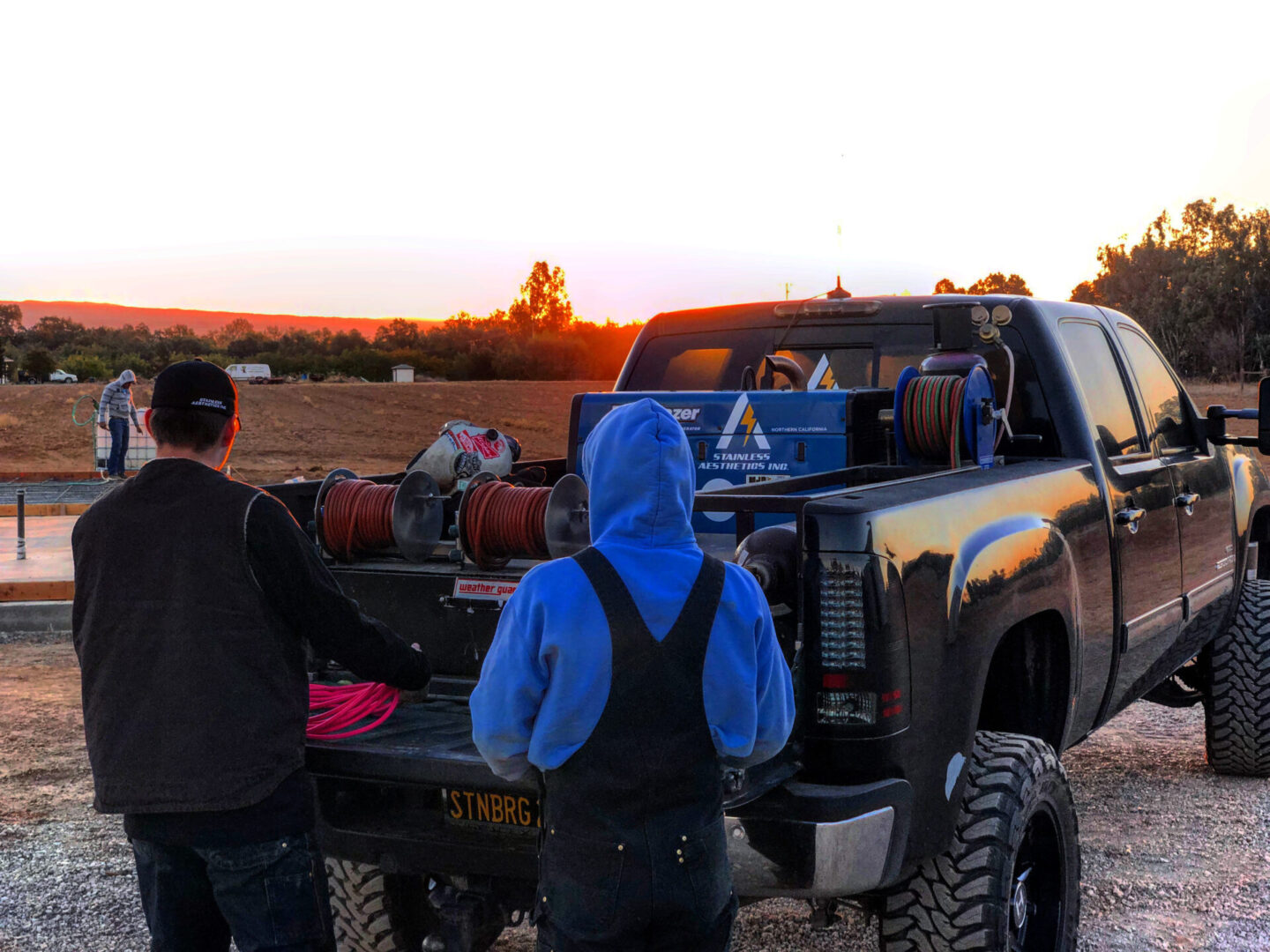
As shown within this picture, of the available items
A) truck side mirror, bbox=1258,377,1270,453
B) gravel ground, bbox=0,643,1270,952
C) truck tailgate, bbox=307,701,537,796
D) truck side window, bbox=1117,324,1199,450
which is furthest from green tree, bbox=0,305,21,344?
truck tailgate, bbox=307,701,537,796

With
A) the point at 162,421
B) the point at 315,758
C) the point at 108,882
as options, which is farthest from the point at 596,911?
the point at 108,882

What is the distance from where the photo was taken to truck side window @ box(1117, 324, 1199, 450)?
5.73 m

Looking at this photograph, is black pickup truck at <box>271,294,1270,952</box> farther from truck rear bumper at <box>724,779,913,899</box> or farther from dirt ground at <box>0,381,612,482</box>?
dirt ground at <box>0,381,612,482</box>

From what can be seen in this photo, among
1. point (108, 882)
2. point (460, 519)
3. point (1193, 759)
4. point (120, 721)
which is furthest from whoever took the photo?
point (1193, 759)

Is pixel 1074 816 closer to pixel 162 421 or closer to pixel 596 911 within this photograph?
pixel 596 911

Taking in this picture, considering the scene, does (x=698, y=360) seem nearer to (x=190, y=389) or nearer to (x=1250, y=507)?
(x=1250, y=507)

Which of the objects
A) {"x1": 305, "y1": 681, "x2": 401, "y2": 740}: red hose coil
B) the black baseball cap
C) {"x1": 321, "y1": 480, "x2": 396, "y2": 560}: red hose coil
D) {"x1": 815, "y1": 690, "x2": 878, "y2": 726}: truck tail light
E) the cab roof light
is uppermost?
the cab roof light

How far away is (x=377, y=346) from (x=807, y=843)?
75.6 metres

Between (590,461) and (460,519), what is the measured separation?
1349 millimetres

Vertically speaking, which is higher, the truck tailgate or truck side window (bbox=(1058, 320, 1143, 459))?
truck side window (bbox=(1058, 320, 1143, 459))

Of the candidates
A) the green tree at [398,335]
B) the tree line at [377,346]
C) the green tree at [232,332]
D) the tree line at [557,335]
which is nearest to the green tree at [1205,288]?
the tree line at [557,335]

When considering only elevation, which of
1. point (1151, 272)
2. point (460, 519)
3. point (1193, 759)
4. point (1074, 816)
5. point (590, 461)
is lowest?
point (1193, 759)

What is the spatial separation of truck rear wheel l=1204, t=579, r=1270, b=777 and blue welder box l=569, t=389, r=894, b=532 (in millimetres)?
2563

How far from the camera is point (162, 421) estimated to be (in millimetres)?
2979
